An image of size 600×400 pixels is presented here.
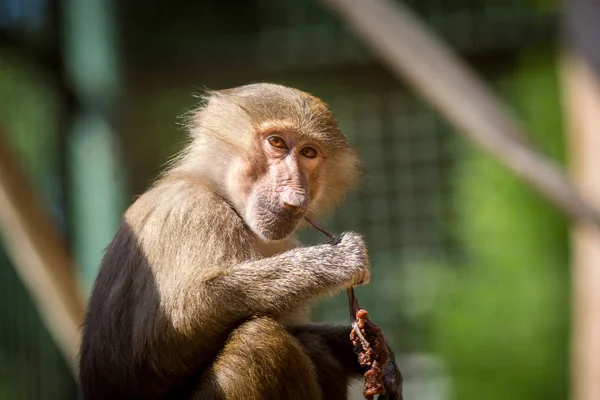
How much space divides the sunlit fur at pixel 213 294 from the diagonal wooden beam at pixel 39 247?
2515 mm

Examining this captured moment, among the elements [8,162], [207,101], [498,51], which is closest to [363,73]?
[498,51]

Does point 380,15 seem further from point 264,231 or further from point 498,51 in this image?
point 498,51

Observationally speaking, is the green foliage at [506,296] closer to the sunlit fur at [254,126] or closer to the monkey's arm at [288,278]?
the sunlit fur at [254,126]

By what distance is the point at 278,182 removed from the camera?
14.3 feet

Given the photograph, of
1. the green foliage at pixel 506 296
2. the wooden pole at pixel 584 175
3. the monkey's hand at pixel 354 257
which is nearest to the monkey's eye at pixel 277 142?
the monkey's hand at pixel 354 257

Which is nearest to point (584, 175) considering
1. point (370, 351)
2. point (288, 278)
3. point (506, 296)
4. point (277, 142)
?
point (506, 296)

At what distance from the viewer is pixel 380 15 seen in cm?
612

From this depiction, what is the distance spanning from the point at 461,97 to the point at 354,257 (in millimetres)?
2203

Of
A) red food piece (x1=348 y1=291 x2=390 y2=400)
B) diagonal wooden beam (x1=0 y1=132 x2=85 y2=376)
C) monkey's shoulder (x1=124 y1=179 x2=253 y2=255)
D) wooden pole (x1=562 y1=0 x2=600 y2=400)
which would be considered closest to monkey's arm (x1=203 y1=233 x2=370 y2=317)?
monkey's shoulder (x1=124 y1=179 x2=253 y2=255)

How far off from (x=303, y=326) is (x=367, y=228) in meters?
4.89

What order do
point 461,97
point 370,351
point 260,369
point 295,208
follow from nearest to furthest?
point 370,351, point 260,369, point 295,208, point 461,97

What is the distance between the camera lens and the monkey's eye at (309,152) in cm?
448

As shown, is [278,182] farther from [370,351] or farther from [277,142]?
[370,351]

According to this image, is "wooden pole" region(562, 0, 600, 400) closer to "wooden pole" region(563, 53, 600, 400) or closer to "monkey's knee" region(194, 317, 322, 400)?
"wooden pole" region(563, 53, 600, 400)
